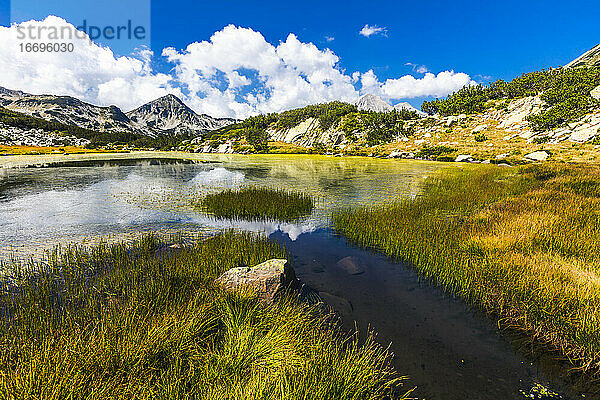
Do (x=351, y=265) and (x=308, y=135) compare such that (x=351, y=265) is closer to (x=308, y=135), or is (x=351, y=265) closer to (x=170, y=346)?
(x=170, y=346)

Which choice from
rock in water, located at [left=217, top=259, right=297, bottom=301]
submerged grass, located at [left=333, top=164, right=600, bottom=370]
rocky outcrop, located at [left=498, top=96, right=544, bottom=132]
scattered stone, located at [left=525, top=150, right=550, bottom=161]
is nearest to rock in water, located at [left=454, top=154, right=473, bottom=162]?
scattered stone, located at [left=525, top=150, right=550, bottom=161]

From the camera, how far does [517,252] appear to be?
27.9 feet

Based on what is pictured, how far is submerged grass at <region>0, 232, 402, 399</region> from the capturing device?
373cm

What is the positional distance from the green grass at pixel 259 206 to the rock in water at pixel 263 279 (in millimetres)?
8092

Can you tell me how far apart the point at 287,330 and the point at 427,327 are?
3.73m

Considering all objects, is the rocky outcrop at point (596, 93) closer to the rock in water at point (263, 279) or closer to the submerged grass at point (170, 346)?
the rock in water at point (263, 279)

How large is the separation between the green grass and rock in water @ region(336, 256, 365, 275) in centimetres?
605

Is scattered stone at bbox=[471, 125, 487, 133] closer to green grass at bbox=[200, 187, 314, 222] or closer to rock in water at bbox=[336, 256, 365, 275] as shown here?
green grass at bbox=[200, 187, 314, 222]

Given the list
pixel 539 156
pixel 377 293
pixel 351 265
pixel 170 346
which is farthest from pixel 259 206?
pixel 539 156

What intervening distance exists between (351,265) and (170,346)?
6.74m

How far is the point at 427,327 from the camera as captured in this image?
639 centimetres

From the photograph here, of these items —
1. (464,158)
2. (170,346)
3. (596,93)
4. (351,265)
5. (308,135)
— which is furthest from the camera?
(308,135)

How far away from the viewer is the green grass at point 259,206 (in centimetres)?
1628

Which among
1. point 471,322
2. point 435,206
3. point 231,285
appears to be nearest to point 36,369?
point 231,285
